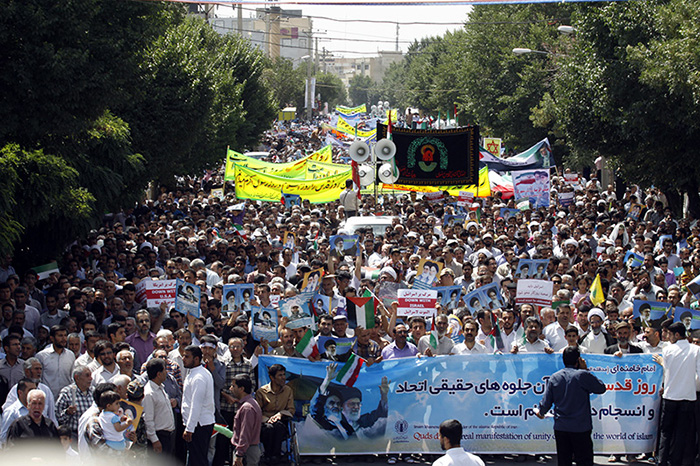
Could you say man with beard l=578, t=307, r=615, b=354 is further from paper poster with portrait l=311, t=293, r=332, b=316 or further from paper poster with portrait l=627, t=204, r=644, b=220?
paper poster with portrait l=627, t=204, r=644, b=220

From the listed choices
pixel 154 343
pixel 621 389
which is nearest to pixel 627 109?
pixel 621 389

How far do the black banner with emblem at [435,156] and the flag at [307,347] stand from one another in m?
12.4

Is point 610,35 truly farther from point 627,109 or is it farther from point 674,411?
point 674,411

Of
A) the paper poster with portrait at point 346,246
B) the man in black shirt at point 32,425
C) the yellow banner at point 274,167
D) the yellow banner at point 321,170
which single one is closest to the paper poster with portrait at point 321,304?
the man in black shirt at point 32,425

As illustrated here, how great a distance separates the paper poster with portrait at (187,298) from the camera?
1018 cm

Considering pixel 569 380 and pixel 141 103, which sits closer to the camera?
pixel 569 380

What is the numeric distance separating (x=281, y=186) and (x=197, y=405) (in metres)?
13.7

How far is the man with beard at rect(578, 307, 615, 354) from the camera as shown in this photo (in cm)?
983

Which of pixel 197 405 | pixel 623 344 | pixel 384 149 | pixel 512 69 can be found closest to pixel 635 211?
pixel 384 149

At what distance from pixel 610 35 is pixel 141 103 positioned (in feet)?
33.4

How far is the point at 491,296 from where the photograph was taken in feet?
36.5

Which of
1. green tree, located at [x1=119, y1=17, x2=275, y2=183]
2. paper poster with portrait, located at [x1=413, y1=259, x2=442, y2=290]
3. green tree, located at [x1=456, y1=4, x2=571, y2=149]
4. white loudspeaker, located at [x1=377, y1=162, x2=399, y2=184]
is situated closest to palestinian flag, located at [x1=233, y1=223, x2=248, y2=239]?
green tree, located at [x1=119, y1=17, x2=275, y2=183]

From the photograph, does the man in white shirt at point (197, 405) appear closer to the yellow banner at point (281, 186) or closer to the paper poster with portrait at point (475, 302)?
the paper poster with portrait at point (475, 302)

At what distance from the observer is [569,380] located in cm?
819
